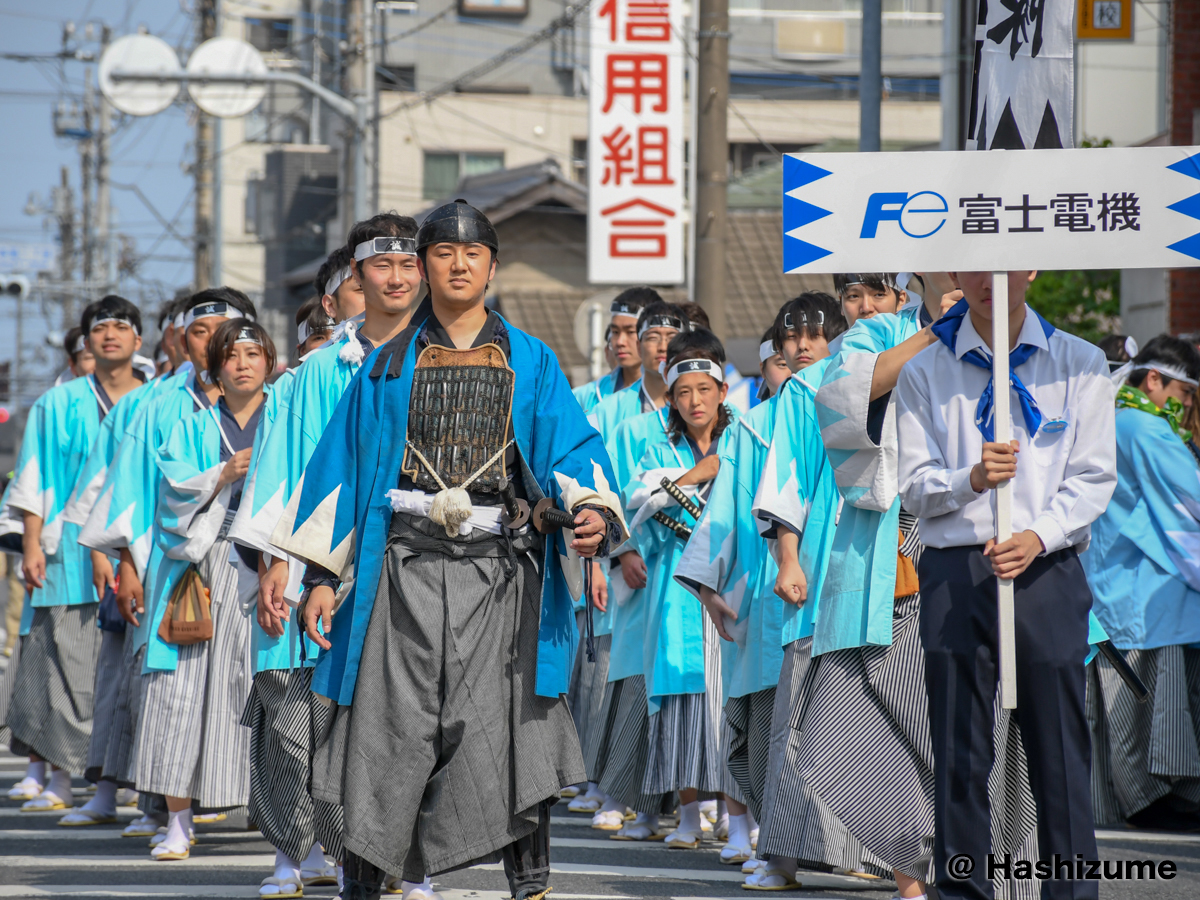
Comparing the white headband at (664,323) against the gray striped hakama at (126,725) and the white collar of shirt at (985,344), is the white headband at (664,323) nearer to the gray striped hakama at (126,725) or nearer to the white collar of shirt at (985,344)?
the gray striped hakama at (126,725)

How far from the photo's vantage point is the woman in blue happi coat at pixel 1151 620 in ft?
25.1

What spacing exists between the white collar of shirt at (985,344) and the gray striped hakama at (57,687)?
542 cm

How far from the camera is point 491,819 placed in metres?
4.71

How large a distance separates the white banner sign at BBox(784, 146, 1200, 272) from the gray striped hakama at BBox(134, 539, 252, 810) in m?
3.61

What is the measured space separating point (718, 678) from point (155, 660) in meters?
2.50

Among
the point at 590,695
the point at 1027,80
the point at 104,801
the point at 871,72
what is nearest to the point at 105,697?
the point at 104,801

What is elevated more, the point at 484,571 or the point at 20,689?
the point at 484,571

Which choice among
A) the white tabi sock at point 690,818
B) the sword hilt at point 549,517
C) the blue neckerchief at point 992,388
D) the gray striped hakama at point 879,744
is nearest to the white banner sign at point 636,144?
the white tabi sock at point 690,818

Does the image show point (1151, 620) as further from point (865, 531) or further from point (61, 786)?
point (61, 786)

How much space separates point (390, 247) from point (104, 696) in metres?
3.21

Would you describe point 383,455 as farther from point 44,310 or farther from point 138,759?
point 44,310

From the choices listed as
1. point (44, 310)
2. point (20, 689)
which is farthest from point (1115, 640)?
point (44, 310)

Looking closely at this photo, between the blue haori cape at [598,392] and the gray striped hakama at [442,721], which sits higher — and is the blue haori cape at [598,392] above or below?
above

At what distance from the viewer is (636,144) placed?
1599cm
